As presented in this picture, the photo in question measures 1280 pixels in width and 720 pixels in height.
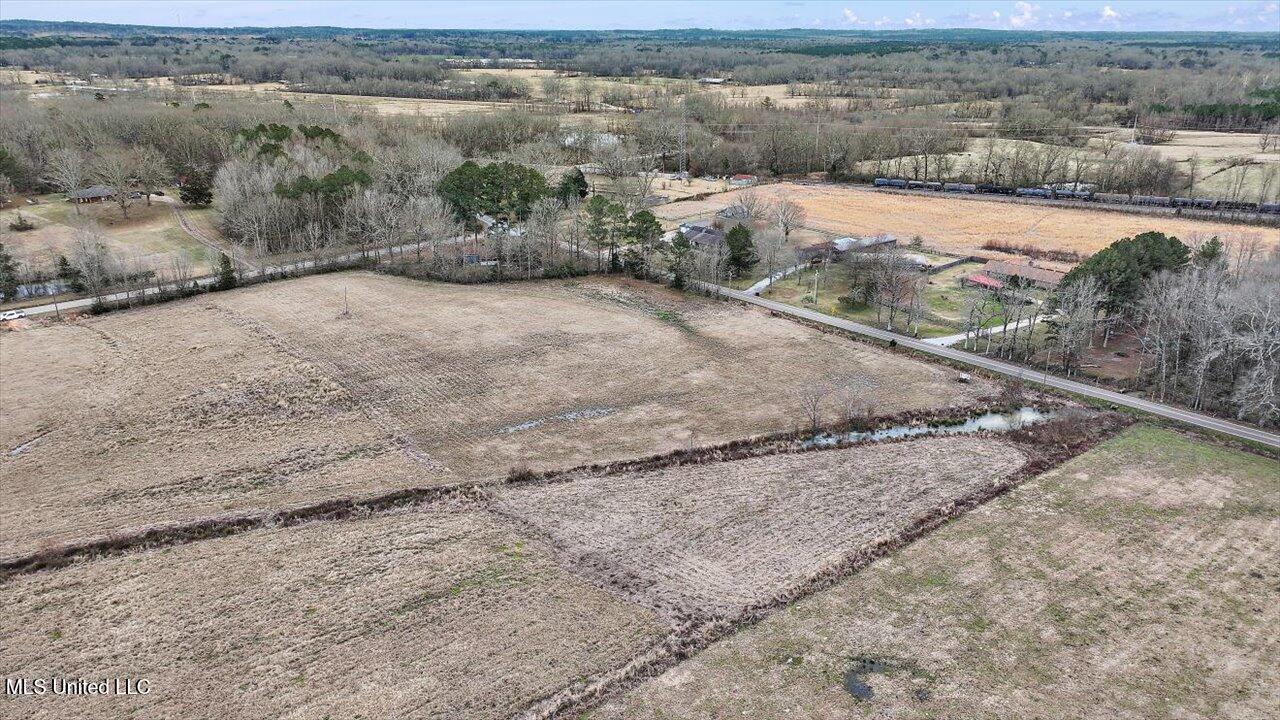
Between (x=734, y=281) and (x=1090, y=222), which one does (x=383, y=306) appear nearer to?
(x=734, y=281)

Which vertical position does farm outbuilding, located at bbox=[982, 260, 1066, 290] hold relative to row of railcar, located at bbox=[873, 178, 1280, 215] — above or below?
below

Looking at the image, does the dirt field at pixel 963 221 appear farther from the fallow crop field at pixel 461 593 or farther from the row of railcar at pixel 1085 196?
the fallow crop field at pixel 461 593

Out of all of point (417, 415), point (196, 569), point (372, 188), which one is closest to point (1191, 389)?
point (417, 415)

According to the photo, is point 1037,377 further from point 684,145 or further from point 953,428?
point 684,145

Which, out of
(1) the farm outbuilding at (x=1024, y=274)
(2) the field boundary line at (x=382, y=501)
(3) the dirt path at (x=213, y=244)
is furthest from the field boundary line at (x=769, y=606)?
(3) the dirt path at (x=213, y=244)

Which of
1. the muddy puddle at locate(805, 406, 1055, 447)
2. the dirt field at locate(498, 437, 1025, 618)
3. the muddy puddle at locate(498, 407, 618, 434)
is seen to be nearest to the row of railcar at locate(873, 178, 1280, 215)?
the muddy puddle at locate(805, 406, 1055, 447)

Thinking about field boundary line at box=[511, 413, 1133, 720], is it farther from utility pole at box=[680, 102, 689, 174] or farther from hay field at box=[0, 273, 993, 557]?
utility pole at box=[680, 102, 689, 174]

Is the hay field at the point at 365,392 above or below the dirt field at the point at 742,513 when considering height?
above
